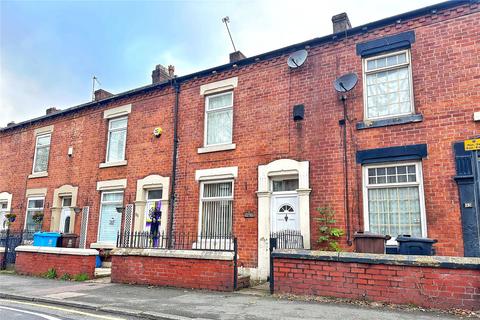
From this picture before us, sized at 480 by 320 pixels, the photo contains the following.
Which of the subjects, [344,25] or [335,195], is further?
[344,25]

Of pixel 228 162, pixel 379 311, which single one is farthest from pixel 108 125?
pixel 379 311

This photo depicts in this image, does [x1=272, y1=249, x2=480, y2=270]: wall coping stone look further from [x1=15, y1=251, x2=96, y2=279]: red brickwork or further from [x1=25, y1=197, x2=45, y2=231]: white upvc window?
[x1=25, y1=197, x2=45, y2=231]: white upvc window

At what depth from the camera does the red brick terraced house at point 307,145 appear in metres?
8.46

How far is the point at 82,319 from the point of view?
6035 mm

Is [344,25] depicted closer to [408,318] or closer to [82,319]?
[408,318]

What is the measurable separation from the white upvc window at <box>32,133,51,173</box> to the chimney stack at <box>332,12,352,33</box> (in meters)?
13.0

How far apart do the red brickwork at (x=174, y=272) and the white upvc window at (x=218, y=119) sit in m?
4.24

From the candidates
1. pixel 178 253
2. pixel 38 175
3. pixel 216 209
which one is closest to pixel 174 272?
pixel 178 253

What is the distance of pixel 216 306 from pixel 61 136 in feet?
40.8

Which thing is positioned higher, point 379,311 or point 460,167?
point 460,167

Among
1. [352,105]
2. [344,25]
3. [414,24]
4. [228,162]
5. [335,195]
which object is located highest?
[344,25]

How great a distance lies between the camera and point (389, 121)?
909 centimetres

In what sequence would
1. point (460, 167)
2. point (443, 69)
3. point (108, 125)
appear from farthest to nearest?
point (108, 125), point (443, 69), point (460, 167)

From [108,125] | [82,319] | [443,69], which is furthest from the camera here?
[108,125]
